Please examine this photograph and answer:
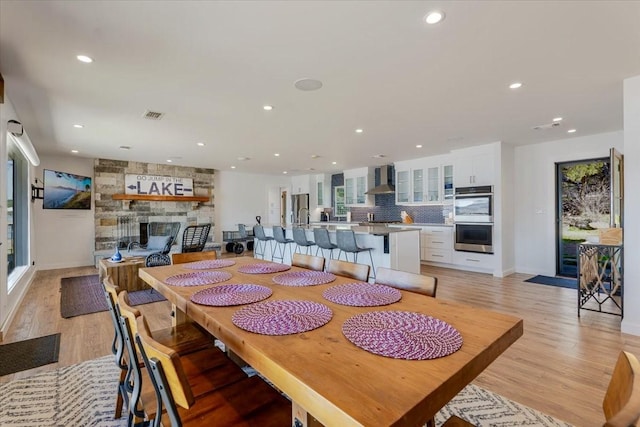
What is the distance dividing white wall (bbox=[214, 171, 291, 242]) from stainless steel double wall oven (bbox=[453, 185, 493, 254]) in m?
6.20

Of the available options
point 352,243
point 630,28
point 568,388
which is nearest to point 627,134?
point 630,28

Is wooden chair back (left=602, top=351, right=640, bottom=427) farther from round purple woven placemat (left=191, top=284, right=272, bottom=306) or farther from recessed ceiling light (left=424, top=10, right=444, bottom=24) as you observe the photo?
recessed ceiling light (left=424, top=10, right=444, bottom=24)

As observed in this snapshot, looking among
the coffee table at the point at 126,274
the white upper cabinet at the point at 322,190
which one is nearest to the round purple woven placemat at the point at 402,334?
the coffee table at the point at 126,274

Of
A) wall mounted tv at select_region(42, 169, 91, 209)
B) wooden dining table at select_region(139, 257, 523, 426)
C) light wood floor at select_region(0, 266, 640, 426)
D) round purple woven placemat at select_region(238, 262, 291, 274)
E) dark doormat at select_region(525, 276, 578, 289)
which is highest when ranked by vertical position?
wall mounted tv at select_region(42, 169, 91, 209)

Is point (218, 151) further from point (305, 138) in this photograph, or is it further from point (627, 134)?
point (627, 134)

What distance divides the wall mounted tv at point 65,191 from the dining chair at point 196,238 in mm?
2341

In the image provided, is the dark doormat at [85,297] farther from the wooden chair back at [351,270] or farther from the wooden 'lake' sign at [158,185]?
the wooden chair back at [351,270]

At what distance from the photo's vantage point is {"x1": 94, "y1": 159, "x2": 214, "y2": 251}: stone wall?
7375 millimetres

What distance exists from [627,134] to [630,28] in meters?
1.40

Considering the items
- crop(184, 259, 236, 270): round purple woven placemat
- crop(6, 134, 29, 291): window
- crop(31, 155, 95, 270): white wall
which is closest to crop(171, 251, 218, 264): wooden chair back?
crop(184, 259, 236, 270): round purple woven placemat

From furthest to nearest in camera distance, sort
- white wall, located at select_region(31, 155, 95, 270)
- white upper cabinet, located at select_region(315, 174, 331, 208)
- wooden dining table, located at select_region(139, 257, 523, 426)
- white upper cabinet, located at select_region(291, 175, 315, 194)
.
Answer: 1. white upper cabinet, located at select_region(291, 175, 315, 194)
2. white upper cabinet, located at select_region(315, 174, 331, 208)
3. white wall, located at select_region(31, 155, 95, 270)
4. wooden dining table, located at select_region(139, 257, 523, 426)

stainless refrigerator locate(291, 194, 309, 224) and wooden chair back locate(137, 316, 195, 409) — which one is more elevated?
stainless refrigerator locate(291, 194, 309, 224)

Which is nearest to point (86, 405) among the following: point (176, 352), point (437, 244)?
point (176, 352)

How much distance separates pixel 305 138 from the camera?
524 centimetres
